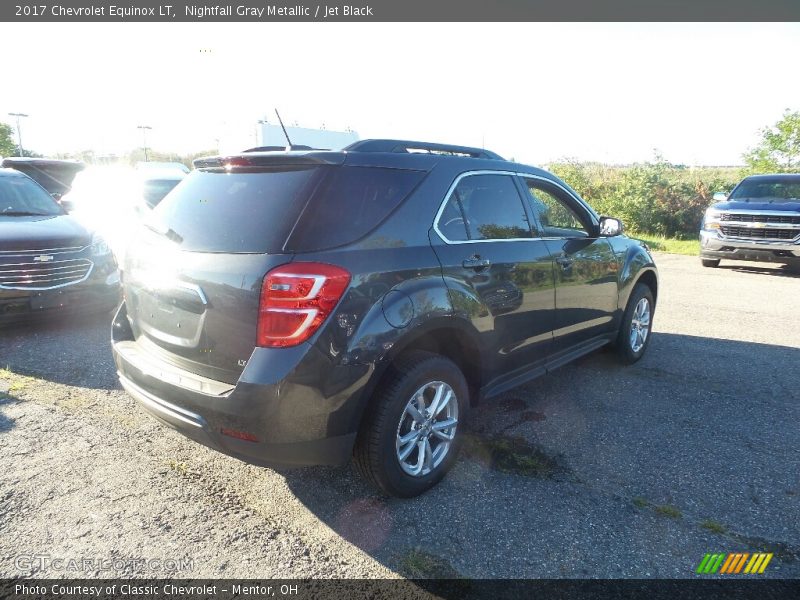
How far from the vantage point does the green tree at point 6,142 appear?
4603 centimetres

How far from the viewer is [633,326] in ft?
16.3

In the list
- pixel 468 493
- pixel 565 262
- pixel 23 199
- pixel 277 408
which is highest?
pixel 565 262

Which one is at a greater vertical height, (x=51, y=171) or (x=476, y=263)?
(x=476, y=263)

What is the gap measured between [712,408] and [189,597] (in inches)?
149

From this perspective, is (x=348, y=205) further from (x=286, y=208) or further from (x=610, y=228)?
(x=610, y=228)

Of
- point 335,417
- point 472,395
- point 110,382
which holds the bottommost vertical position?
point 110,382

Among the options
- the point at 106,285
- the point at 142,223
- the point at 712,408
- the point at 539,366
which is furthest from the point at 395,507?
the point at 106,285

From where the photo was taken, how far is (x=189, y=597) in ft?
7.10

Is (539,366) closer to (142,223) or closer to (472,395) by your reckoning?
(472,395)

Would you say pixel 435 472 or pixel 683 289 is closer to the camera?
pixel 435 472

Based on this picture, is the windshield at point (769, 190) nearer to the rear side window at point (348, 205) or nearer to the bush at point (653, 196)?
the bush at point (653, 196)

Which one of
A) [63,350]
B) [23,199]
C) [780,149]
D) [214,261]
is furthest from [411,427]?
[780,149]

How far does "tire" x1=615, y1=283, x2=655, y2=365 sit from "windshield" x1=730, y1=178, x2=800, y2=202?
7513 mm

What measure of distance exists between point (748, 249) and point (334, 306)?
10.5 m
